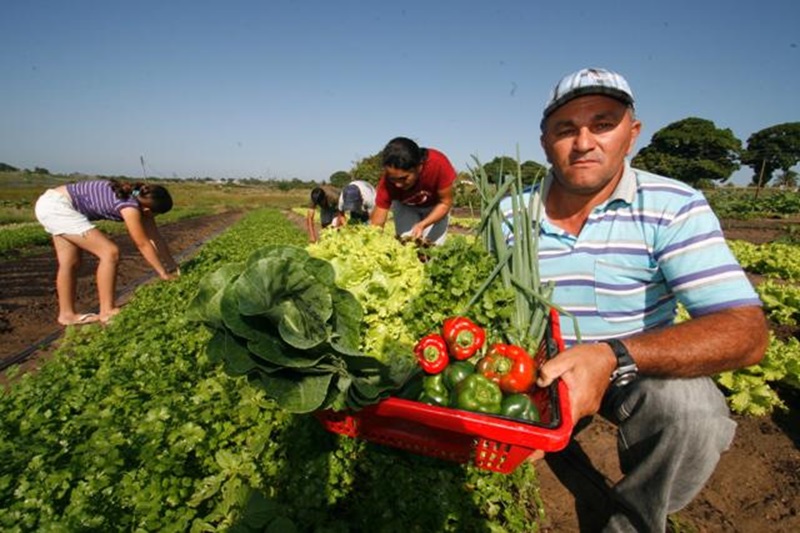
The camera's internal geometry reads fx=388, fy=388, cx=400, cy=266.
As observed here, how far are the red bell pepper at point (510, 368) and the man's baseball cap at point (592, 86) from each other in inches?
62.0

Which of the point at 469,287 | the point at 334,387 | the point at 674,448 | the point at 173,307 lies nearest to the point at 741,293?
the point at 674,448

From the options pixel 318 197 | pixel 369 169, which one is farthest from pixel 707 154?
pixel 318 197

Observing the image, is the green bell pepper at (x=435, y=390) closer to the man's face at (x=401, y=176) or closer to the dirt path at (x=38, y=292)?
the man's face at (x=401, y=176)

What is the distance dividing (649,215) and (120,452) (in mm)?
3763

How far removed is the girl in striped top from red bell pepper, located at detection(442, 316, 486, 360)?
19.7 ft

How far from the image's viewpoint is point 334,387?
1811mm

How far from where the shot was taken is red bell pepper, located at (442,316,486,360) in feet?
7.48

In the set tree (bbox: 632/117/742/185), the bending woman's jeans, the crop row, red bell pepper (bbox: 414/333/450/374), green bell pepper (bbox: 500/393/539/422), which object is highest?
tree (bbox: 632/117/742/185)

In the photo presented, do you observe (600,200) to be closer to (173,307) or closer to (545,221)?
(545,221)

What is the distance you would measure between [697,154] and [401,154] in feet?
240

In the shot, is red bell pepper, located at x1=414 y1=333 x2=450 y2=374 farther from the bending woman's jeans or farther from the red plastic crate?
the bending woman's jeans

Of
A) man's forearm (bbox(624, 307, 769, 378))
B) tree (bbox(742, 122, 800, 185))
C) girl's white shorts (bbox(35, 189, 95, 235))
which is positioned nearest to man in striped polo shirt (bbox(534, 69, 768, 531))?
man's forearm (bbox(624, 307, 769, 378))

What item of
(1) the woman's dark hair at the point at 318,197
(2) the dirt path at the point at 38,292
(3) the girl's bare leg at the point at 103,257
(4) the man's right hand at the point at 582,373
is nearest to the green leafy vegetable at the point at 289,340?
(4) the man's right hand at the point at 582,373

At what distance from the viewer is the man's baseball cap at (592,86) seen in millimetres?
2309
